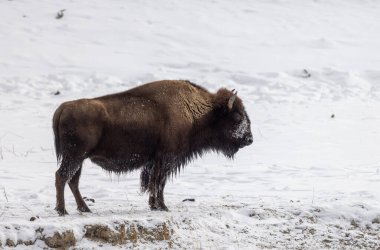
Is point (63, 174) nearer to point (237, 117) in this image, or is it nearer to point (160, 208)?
point (160, 208)

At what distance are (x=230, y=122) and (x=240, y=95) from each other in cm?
696

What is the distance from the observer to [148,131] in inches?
253

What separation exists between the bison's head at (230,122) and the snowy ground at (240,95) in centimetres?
66

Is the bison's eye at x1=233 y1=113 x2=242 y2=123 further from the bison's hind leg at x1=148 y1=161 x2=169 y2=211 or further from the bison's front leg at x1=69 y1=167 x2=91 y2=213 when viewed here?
the bison's front leg at x1=69 y1=167 x2=91 y2=213

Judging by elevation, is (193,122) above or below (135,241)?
above

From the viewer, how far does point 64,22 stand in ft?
61.2

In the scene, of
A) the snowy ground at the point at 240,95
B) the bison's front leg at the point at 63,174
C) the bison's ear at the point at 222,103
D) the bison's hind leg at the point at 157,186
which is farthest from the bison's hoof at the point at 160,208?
the bison's ear at the point at 222,103

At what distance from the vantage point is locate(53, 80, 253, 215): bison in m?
6.05

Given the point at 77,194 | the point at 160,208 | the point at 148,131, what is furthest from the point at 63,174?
the point at 160,208

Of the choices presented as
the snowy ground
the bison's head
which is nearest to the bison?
the bison's head

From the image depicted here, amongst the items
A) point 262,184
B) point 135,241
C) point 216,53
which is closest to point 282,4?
→ point 216,53

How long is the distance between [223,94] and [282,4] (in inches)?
609

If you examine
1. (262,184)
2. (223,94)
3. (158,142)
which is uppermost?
(223,94)

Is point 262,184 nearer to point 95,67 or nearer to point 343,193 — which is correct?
point 343,193
